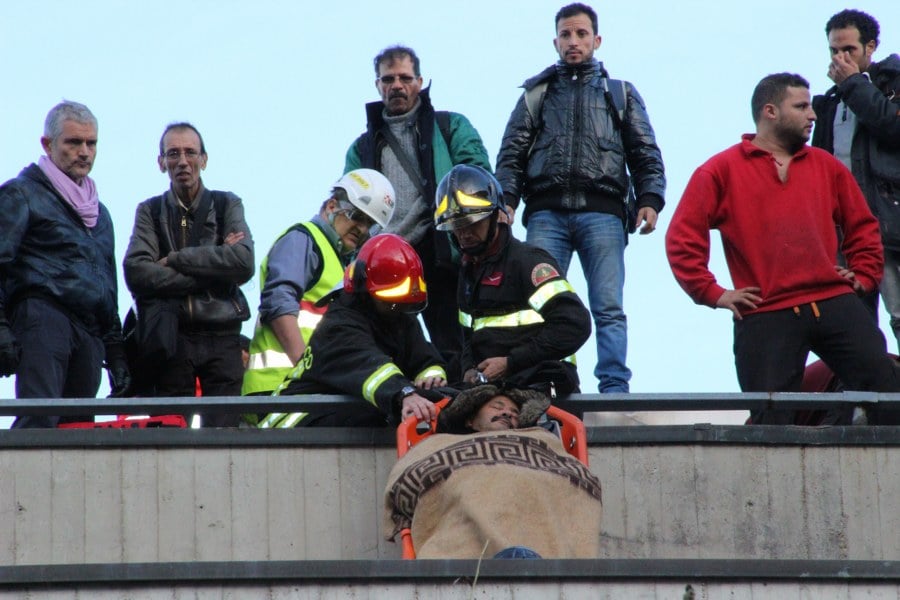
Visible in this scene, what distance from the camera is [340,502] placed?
378 inches

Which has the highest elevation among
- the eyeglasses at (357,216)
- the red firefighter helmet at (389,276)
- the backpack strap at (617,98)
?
the backpack strap at (617,98)

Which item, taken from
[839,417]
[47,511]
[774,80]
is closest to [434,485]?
[47,511]

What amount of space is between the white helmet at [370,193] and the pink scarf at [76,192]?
53.4 inches

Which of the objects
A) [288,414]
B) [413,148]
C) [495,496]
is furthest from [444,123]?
[495,496]

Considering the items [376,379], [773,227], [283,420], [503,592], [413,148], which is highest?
[413,148]

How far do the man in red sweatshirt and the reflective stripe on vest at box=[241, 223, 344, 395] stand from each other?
5.99ft

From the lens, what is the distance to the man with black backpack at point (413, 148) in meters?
11.3


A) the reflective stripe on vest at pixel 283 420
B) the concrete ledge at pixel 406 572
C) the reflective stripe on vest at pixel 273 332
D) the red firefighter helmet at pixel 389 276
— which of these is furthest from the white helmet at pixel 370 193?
the concrete ledge at pixel 406 572

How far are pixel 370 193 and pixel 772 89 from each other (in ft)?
7.40

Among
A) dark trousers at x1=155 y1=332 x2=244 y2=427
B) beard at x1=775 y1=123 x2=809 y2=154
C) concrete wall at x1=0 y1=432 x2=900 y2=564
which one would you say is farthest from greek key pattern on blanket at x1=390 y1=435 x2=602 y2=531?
beard at x1=775 y1=123 x2=809 y2=154

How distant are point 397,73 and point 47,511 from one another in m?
3.56

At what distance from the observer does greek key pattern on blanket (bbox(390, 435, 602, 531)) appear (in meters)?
8.53

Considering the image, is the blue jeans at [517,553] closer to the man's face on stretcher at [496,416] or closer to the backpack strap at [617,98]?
the man's face on stretcher at [496,416]

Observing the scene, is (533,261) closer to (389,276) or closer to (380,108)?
(389,276)
